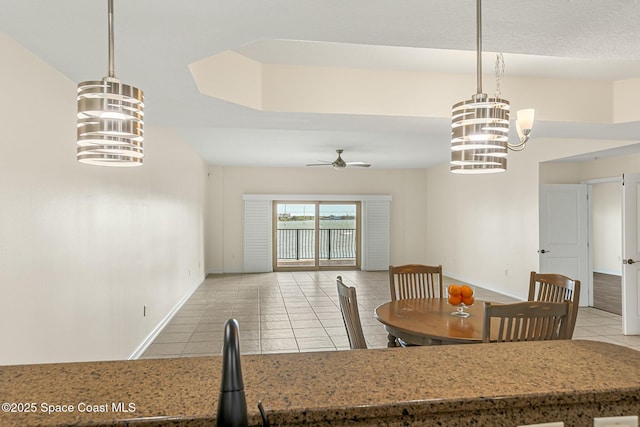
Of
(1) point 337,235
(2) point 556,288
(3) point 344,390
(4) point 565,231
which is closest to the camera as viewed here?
(3) point 344,390

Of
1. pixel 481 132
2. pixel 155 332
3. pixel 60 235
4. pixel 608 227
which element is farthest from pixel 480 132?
pixel 608 227

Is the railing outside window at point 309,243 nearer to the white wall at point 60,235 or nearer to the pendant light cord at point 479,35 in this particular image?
the white wall at point 60,235

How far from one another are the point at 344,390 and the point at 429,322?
6.14 feet

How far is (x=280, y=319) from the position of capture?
5.63m

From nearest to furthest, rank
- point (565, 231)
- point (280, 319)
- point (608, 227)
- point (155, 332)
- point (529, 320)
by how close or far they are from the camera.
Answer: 1. point (529, 320)
2. point (155, 332)
3. point (280, 319)
4. point (565, 231)
5. point (608, 227)

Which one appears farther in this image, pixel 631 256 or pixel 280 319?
pixel 280 319

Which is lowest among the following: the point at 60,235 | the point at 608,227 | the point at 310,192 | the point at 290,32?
the point at 608,227

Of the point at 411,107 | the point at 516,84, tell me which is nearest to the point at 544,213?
the point at 516,84

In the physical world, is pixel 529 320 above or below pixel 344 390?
below

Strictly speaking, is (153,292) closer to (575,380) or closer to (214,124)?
(214,124)

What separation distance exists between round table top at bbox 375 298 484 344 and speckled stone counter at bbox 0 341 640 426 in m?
1.27

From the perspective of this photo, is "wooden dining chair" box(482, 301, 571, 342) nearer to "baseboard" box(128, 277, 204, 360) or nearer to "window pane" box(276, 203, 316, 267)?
"baseboard" box(128, 277, 204, 360)

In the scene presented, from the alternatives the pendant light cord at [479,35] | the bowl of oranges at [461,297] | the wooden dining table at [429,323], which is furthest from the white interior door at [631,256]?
the pendant light cord at [479,35]

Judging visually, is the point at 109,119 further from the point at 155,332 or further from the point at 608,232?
the point at 608,232
